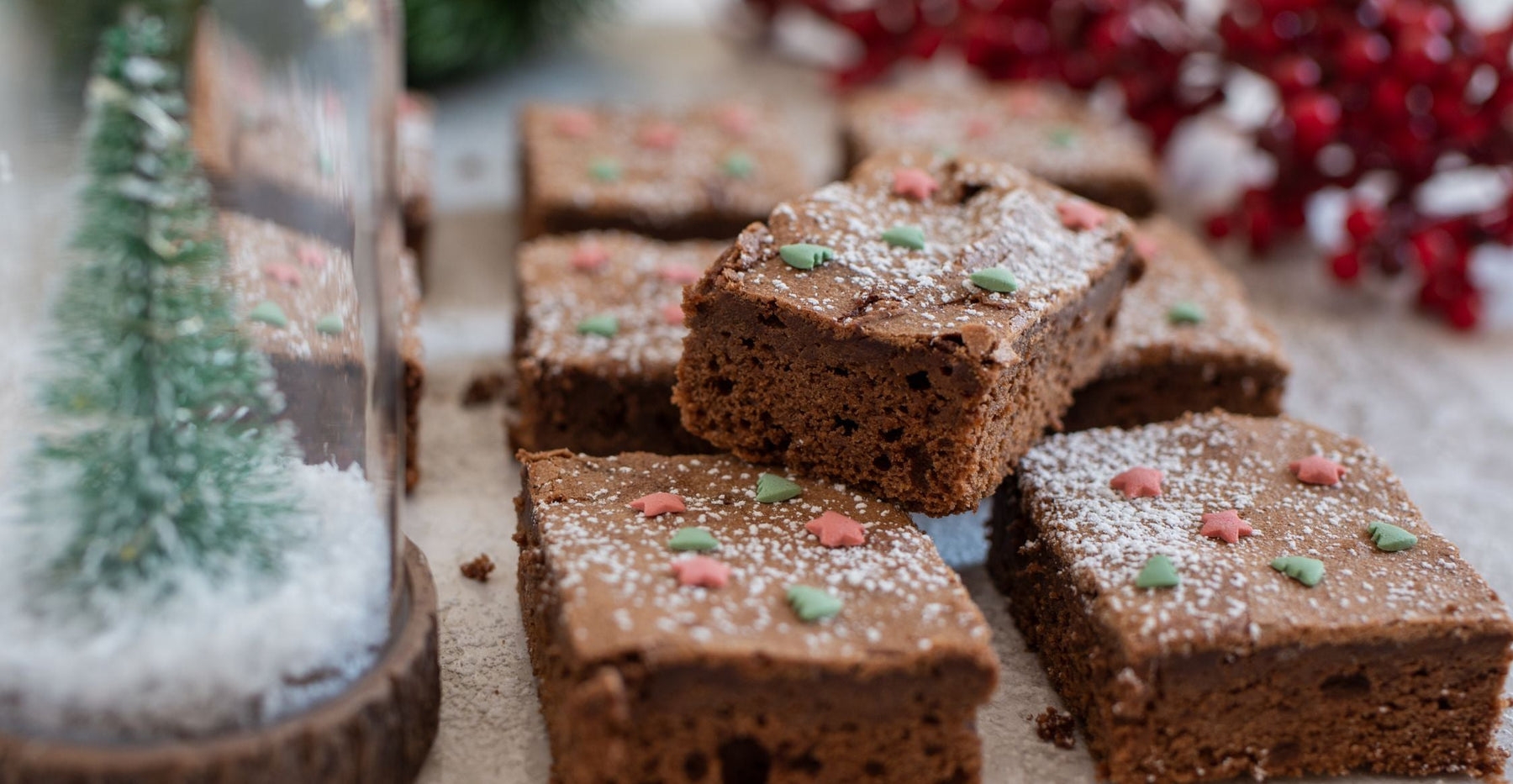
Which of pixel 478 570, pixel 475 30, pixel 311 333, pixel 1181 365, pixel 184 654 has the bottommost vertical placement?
pixel 478 570

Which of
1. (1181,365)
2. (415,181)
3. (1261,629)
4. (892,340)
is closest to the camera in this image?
(1261,629)

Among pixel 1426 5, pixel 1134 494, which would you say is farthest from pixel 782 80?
pixel 1134 494

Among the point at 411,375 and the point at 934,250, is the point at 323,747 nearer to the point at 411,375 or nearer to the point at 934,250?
the point at 411,375

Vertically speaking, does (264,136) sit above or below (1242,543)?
above

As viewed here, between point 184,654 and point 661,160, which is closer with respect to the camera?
point 184,654

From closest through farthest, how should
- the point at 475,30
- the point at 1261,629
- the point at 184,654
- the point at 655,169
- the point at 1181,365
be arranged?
the point at 184,654, the point at 1261,629, the point at 1181,365, the point at 655,169, the point at 475,30

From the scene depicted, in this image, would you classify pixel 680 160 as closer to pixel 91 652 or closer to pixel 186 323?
pixel 186 323

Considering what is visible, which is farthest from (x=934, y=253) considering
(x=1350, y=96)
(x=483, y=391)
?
(x=1350, y=96)
